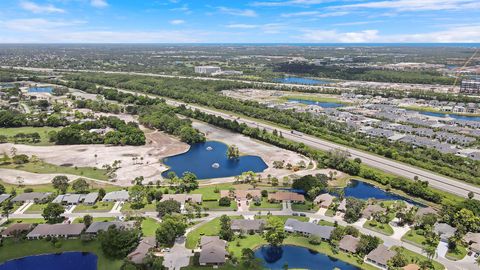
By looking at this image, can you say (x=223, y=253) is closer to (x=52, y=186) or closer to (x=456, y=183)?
(x=52, y=186)

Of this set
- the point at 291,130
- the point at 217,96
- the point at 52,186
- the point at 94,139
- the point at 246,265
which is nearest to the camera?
the point at 246,265

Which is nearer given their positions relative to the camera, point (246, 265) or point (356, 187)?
point (246, 265)

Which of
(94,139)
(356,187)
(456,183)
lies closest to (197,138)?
(94,139)

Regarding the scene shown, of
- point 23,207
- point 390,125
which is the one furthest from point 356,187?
point 23,207

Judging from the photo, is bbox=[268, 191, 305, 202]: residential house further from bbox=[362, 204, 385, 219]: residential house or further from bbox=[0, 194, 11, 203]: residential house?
bbox=[0, 194, 11, 203]: residential house

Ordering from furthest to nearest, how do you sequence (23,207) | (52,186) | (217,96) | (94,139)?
1. (217,96)
2. (94,139)
3. (52,186)
4. (23,207)

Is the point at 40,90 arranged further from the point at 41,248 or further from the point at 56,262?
the point at 56,262

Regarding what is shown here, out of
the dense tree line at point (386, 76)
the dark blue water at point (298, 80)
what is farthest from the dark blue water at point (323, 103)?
the dense tree line at point (386, 76)
